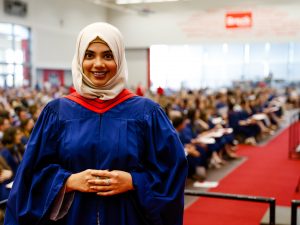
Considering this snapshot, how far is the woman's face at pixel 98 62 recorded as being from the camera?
1.78m

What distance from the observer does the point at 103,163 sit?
1.74m

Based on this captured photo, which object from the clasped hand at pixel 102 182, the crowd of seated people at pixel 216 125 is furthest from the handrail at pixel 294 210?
A: the crowd of seated people at pixel 216 125

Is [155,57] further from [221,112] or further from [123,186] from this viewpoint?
[123,186]

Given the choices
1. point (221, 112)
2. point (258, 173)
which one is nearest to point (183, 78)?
point (221, 112)

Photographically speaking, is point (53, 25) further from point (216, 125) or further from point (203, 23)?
point (216, 125)

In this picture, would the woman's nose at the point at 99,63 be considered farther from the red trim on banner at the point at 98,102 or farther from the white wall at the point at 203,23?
the white wall at the point at 203,23

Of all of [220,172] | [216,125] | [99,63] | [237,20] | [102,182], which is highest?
[237,20]

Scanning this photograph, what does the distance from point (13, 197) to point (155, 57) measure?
23.9m

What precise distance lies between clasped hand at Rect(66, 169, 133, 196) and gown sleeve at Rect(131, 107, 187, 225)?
0.05 metres

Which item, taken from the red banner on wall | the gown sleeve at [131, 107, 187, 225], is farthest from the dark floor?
the red banner on wall

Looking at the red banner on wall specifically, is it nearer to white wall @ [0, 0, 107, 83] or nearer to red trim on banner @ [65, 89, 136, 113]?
white wall @ [0, 0, 107, 83]

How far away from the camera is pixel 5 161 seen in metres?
4.86

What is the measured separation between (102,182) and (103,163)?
85mm

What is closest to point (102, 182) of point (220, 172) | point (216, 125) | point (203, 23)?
point (220, 172)
